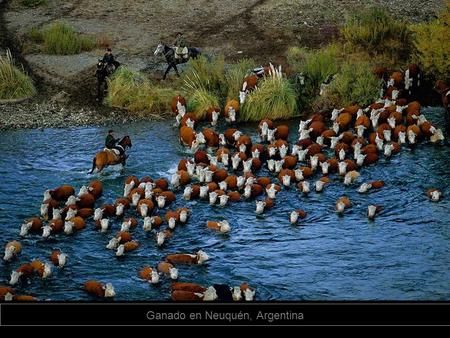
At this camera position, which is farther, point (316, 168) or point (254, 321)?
point (316, 168)

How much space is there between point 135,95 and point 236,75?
9.74 ft

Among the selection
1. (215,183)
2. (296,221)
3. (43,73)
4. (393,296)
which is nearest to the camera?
(393,296)

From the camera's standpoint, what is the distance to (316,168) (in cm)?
2138

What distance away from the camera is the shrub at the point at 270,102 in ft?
82.7

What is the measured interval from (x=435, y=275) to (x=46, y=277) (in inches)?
281

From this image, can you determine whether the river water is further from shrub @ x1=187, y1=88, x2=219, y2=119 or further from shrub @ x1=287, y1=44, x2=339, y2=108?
shrub @ x1=287, y1=44, x2=339, y2=108

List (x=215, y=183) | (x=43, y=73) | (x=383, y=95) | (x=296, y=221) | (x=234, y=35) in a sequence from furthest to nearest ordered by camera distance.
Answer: (x=234, y=35) → (x=43, y=73) → (x=383, y=95) → (x=215, y=183) → (x=296, y=221)

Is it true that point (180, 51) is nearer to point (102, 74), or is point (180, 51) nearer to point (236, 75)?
point (236, 75)

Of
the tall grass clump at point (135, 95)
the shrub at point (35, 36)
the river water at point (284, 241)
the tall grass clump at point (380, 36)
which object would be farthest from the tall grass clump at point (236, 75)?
the shrub at point (35, 36)

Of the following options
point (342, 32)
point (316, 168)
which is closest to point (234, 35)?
point (342, 32)

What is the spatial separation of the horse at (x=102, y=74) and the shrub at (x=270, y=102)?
4221 millimetres

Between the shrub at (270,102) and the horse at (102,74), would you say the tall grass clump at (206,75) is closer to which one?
the shrub at (270,102)

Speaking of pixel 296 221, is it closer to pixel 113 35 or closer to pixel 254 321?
pixel 254 321

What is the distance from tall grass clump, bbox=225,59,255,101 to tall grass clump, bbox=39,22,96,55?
17.9 feet
